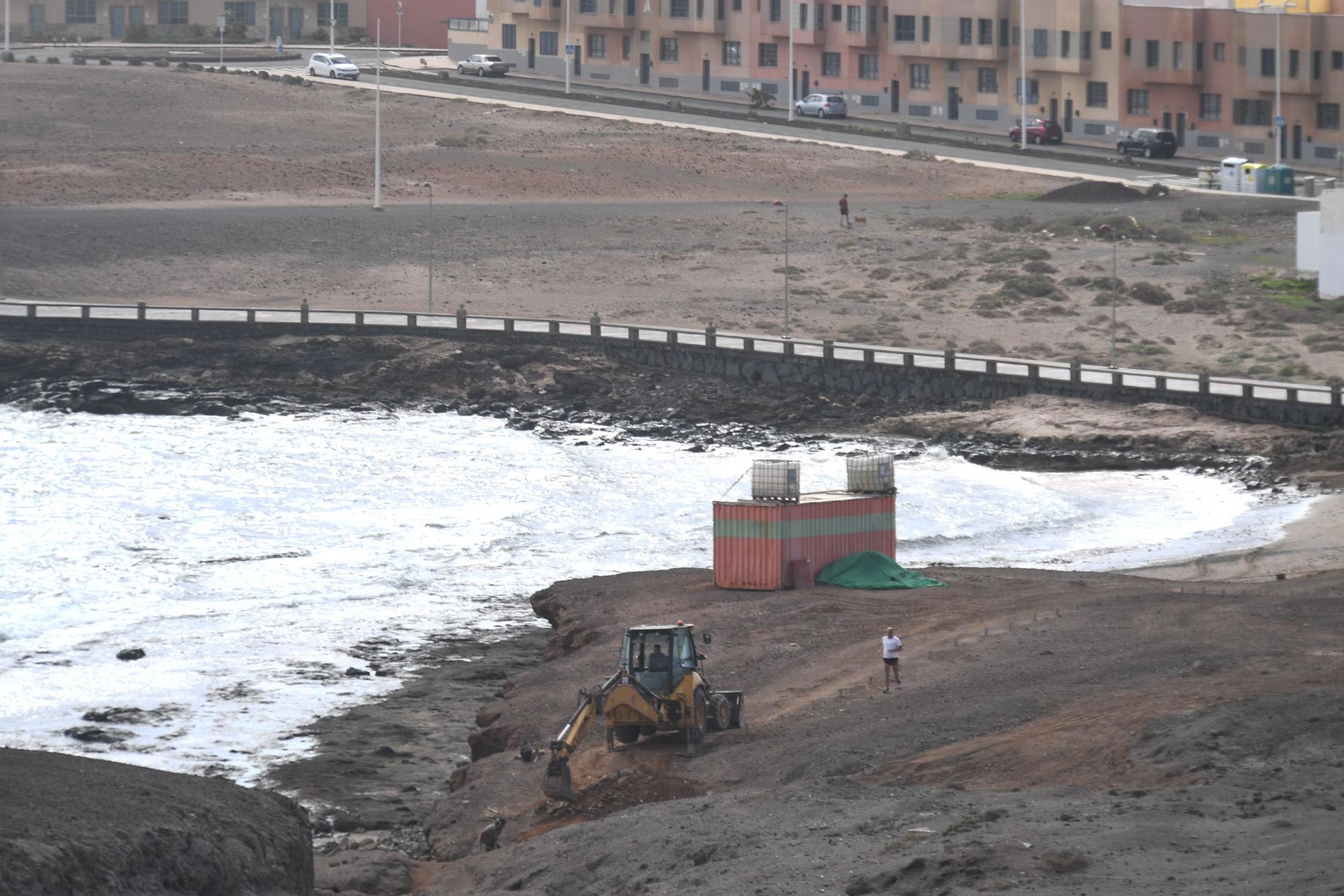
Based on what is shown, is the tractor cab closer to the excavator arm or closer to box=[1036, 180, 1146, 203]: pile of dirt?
the excavator arm

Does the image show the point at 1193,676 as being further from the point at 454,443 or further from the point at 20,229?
the point at 20,229

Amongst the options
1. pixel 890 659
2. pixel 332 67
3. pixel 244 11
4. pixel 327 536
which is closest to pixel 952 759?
pixel 890 659

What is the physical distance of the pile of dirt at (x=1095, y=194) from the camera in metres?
91.8

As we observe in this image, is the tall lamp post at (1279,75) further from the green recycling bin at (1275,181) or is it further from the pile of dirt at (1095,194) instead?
the pile of dirt at (1095,194)

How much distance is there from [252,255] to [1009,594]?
4791cm

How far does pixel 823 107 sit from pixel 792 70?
3931 millimetres

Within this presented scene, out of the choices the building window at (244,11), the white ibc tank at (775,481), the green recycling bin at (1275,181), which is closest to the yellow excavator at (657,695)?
the white ibc tank at (775,481)

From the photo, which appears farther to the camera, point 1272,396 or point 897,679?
point 1272,396

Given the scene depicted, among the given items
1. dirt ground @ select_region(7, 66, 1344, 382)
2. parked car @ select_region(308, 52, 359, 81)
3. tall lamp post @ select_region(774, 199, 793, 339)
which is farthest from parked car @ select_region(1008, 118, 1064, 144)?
parked car @ select_region(308, 52, 359, 81)

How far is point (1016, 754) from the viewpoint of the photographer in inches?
1107

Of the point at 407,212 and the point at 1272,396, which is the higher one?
the point at 407,212

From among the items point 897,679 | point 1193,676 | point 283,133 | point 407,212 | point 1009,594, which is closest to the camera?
point 1193,676

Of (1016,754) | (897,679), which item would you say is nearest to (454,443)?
(897,679)

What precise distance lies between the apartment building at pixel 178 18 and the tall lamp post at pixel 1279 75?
6543 centimetres
